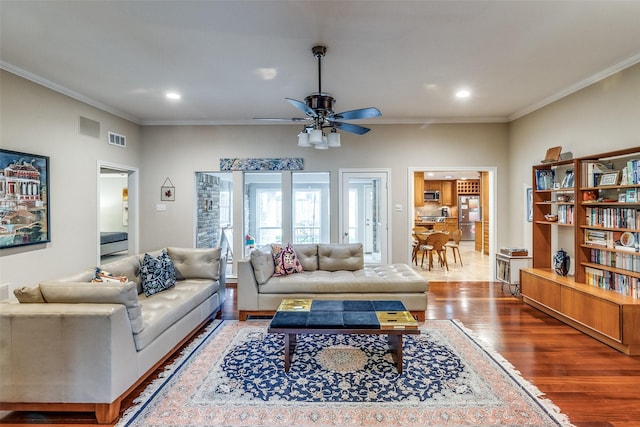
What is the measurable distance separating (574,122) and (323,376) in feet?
14.3

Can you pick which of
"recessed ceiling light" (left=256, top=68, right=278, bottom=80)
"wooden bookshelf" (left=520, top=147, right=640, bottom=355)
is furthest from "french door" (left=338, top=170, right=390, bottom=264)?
"recessed ceiling light" (left=256, top=68, right=278, bottom=80)

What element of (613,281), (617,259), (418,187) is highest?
(418,187)

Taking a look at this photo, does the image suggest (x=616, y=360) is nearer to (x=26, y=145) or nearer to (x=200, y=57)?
(x=200, y=57)

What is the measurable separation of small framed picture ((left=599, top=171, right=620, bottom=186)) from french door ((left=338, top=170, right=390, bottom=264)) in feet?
9.56

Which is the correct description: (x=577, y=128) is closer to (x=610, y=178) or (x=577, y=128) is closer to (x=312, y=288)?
(x=610, y=178)

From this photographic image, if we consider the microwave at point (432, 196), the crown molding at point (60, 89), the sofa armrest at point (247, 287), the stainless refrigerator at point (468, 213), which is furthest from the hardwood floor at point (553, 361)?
the microwave at point (432, 196)

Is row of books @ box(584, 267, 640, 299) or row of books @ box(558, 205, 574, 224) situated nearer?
row of books @ box(584, 267, 640, 299)

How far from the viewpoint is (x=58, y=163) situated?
4.00 metres

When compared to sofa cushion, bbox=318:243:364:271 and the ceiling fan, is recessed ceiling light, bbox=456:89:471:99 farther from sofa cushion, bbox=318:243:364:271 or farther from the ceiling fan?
sofa cushion, bbox=318:243:364:271

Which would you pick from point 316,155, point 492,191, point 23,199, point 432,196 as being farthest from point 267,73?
point 432,196

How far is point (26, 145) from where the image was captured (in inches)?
141

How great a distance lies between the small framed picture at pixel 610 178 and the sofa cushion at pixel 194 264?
4.55 metres

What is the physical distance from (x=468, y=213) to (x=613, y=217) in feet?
30.9

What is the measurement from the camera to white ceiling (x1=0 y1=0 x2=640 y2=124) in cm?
246
